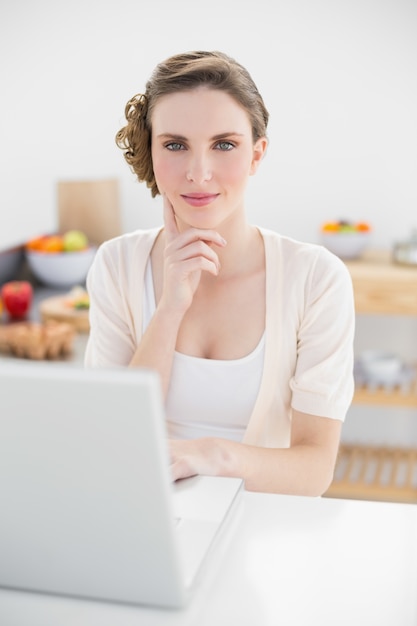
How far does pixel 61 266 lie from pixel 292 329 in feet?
6.31

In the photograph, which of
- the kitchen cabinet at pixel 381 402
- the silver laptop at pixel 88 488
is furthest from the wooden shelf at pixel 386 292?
the silver laptop at pixel 88 488

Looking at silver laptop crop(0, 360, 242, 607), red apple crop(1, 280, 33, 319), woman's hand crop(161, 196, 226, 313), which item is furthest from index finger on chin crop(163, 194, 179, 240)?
red apple crop(1, 280, 33, 319)

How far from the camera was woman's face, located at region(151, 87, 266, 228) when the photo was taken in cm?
Result: 125

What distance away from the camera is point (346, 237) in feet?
9.99

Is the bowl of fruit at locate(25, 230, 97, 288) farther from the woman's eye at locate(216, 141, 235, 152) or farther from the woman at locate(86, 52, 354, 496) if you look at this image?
the woman's eye at locate(216, 141, 235, 152)

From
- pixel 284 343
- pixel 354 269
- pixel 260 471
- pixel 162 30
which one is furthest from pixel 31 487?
pixel 162 30

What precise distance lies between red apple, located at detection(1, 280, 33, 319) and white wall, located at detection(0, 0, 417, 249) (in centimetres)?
76

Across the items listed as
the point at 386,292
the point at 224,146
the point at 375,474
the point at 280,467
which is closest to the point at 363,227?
the point at 386,292

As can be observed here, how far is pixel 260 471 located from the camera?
1.16 metres

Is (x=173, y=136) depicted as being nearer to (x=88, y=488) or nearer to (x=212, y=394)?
(x=212, y=394)

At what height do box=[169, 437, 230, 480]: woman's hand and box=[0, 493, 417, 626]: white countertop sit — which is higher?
box=[0, 493, 417, 626]: white countertop

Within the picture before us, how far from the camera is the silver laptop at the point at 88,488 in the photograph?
24.3 inches

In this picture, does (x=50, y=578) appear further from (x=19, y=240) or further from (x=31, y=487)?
(x=19, y=240)

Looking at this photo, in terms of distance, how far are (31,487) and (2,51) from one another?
3.05 m
